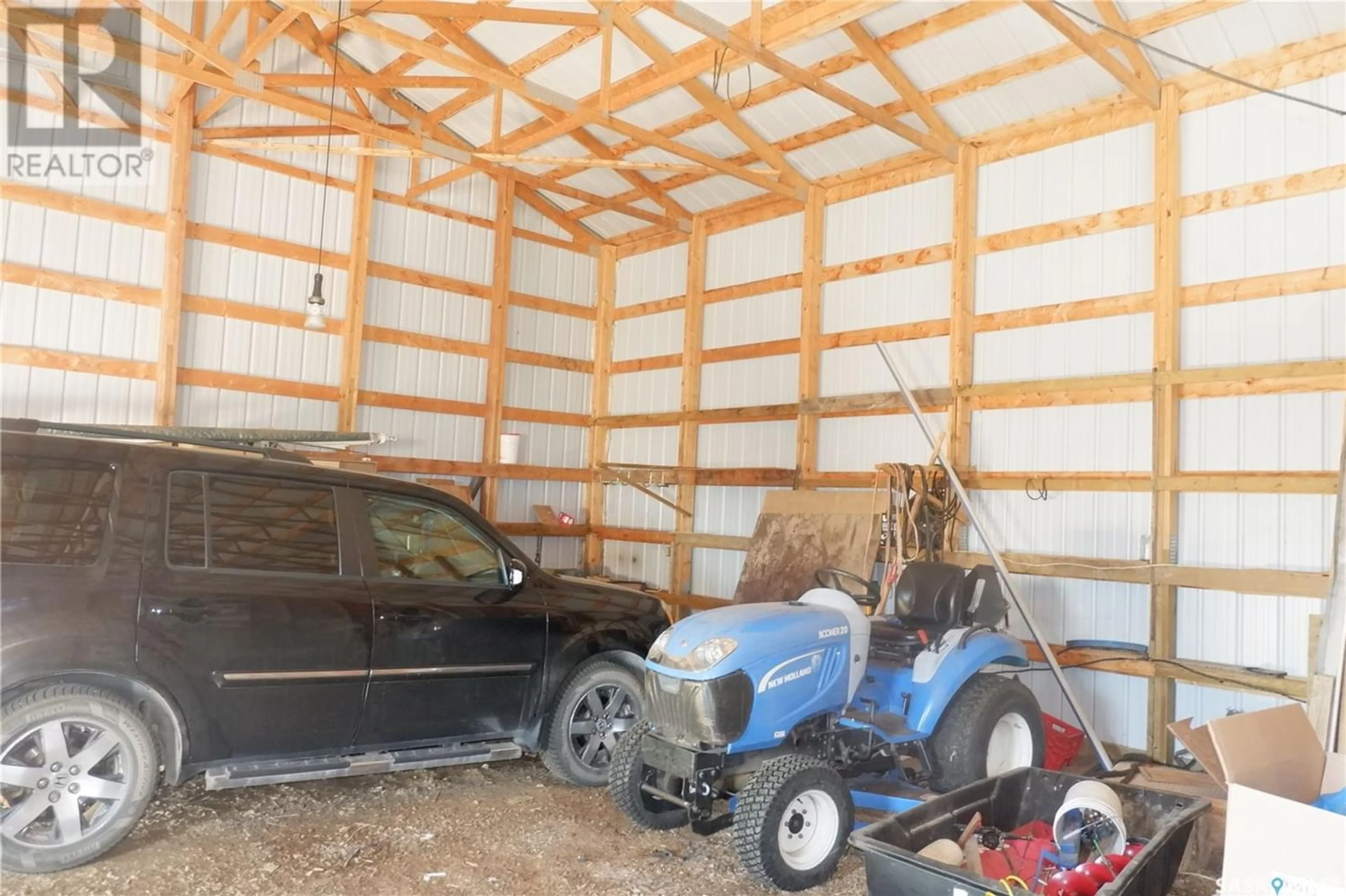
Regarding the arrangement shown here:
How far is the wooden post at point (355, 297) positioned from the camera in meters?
8.99

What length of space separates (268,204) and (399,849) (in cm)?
660

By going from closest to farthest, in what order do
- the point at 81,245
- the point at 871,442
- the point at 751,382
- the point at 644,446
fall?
the point at 81,245
the point at 871,442
the point at 751,382
the point at 644,446

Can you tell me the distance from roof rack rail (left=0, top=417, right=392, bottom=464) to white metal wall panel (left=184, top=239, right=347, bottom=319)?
1191 mm

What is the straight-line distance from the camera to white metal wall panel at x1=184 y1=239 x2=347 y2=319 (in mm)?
8227

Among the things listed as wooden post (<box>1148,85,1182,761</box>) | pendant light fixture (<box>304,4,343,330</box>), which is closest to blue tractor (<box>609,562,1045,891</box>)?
wooden post (<box>1148,85,1182,761</box>)

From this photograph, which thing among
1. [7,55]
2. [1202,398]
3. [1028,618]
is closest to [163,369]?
[7,55]

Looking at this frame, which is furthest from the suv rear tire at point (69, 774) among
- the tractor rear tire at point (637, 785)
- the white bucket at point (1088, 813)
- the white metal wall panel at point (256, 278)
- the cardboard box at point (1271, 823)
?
the white metal wall panel at point (256, 278)

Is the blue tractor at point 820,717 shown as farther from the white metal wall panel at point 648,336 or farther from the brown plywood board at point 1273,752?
the white metal wall panel at point 648,336

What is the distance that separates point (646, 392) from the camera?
34.5ft

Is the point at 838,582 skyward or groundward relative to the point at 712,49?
groundward

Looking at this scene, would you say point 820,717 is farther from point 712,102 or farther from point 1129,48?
point 712,102

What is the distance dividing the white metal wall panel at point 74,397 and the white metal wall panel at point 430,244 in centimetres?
252

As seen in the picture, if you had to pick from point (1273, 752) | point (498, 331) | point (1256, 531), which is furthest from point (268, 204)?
point (1273, 752)

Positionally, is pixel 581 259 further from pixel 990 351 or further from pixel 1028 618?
pixel 1028 618
